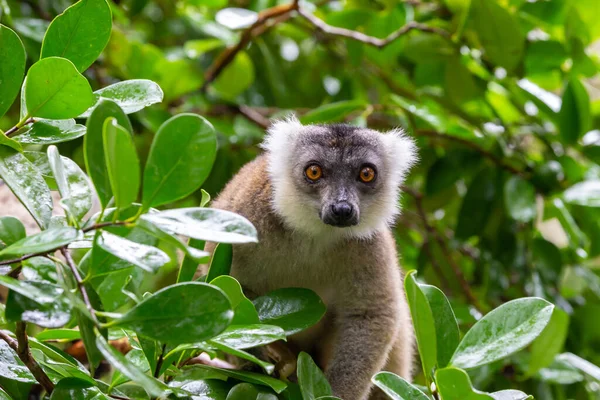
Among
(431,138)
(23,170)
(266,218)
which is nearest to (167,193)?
(23,170)

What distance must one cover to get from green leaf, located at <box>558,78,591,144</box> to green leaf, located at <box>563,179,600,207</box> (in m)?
0.35

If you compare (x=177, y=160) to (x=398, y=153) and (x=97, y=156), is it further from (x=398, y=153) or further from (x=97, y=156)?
(x=398, y=153)

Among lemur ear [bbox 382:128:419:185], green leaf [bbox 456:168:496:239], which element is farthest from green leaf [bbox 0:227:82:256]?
green leaf [bbox 456:168:496:239]

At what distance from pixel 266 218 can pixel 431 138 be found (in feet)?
7.01

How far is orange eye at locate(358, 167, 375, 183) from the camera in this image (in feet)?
11.0

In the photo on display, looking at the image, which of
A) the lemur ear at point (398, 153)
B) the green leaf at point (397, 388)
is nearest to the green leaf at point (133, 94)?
the green leaf at point (397, 388)

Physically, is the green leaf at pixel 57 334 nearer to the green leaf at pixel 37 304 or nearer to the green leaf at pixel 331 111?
the green leaf at pixel 37 304

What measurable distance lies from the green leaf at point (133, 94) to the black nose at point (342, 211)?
1.23 metres

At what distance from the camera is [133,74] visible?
176 inches

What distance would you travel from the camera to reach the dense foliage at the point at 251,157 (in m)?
1.55

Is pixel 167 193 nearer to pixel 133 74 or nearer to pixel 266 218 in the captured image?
pixel 266 218

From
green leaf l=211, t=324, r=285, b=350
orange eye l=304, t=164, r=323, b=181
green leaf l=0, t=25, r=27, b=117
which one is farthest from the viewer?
orange eye l=304, t=164, r=323, b=181

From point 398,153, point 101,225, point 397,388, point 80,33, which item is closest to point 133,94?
point 80,33

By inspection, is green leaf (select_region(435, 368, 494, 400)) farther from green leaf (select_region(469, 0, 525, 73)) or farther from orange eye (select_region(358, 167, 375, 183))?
green leaf (select_region(469, 0, 525, 73))
